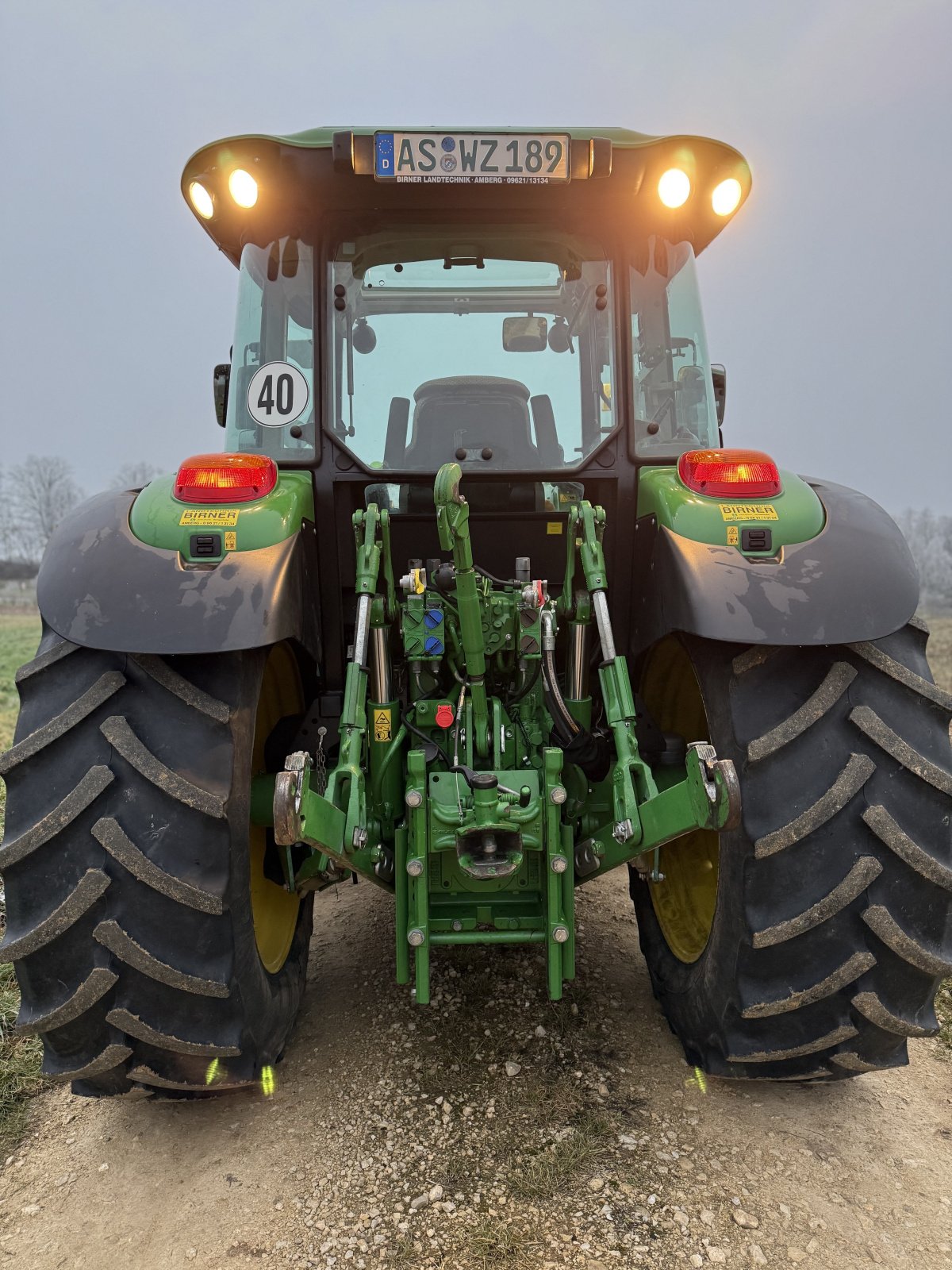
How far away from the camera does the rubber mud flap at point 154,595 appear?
186 cm

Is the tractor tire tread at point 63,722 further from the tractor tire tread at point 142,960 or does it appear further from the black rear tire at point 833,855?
the black rear tire at point 833,855

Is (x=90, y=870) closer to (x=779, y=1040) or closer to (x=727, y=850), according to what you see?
(x=727, y=850)

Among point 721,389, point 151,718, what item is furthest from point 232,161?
point 721,389

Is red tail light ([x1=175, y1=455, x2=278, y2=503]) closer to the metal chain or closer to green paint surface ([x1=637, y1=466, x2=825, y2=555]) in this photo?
the metal chain

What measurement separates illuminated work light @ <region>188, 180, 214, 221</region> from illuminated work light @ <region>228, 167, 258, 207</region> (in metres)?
0.14

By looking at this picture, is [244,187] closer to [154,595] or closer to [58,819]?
[154,595]

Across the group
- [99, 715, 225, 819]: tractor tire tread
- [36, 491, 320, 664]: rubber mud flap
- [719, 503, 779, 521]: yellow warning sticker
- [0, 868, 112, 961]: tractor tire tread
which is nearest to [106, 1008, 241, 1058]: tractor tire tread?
[0, 868, 112, 961]: tractor tire tread

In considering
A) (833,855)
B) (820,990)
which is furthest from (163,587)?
(820,990)

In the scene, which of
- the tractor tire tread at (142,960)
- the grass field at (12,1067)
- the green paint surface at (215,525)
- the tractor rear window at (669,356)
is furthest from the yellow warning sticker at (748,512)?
the grass field at (12,1067)

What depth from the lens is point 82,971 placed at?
6.02 ft

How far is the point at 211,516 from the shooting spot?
6.70 feet

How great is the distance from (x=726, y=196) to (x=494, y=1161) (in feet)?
8.94

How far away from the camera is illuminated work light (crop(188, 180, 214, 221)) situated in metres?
2.42

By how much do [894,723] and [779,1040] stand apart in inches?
31.9
